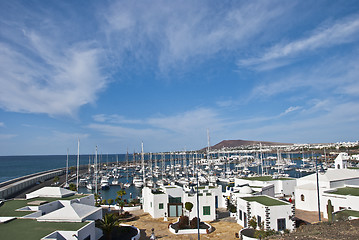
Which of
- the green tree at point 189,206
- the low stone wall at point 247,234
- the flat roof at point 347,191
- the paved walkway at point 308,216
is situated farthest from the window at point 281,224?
the flat roof at point 347,191

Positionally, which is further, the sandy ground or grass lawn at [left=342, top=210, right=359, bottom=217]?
grass lawn at [left=342, top=210, right=359, bottom=217]

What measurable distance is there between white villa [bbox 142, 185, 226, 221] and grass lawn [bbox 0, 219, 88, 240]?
14690 millimetres

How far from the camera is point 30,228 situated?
19234 millimetres

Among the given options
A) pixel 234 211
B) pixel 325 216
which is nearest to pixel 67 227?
pixel 234 211

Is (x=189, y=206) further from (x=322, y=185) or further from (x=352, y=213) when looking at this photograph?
(x=322, y=185)

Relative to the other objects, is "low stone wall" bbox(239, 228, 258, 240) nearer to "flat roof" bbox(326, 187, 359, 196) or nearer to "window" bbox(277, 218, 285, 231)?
"window" bbox(277, 218, 285, 231)

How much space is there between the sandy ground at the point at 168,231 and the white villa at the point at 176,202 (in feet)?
3.73

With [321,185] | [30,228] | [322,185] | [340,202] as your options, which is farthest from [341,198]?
[30,228]

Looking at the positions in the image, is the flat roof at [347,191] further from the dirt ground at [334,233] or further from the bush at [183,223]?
the bush at [183,223]

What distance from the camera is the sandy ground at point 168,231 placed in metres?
26.1

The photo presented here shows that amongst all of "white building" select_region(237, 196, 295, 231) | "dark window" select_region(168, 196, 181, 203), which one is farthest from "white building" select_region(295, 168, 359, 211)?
"dark window" select_region(168, 196, 181, 203)

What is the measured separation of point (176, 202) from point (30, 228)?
19.6 m

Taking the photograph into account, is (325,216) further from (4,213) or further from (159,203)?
(4,213)

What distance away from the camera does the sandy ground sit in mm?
26062
